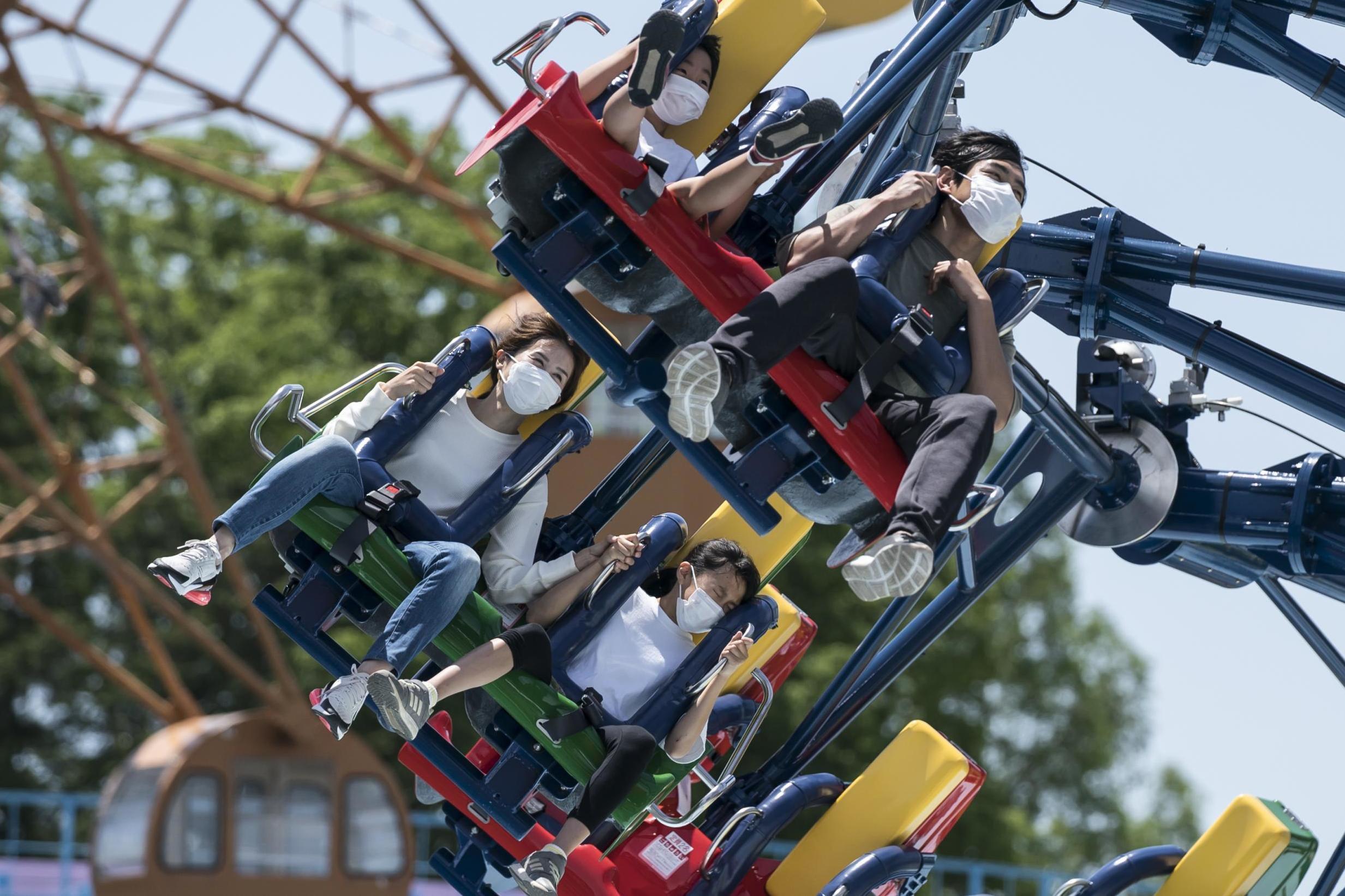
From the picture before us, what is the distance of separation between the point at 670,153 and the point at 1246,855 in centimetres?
326

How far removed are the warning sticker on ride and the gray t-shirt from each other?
1.94m

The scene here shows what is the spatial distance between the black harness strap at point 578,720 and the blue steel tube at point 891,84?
4.95ft

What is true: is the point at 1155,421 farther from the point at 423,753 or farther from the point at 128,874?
the point at 128,874

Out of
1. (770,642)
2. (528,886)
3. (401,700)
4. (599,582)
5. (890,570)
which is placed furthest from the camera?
(770,642)

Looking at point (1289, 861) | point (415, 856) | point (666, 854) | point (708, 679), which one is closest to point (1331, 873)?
point (1289, 861)

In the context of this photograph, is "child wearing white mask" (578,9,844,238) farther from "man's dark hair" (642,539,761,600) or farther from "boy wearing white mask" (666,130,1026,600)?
"man's dark hair" (642,539,761,600)

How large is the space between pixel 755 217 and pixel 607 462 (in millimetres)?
9245

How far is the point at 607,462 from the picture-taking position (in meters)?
14.3

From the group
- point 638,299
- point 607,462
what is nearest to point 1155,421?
point 638,299

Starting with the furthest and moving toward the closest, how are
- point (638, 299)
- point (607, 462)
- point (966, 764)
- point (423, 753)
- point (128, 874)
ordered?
point (128, 874) < point (607, 462) < point (966, 764) < point (423, 753) < point (638, 299)

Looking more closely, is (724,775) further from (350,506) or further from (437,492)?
(350,506)

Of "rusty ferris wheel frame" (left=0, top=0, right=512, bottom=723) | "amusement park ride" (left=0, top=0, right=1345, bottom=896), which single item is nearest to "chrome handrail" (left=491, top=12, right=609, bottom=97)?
"amusement park ride" (left=0, top=0, right=1345, bottom=896)

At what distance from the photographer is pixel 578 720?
18.1 feet

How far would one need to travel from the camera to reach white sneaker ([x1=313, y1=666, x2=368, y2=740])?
4.92 metres
